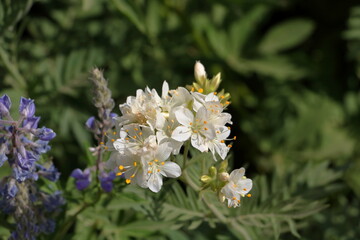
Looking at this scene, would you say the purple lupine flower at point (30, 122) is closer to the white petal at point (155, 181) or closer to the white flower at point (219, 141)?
the white petal at point (155, 181)

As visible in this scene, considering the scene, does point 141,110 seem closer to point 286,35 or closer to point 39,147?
point 39,147

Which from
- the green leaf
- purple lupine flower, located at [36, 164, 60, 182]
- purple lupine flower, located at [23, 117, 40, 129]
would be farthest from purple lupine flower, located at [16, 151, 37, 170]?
the green leaf

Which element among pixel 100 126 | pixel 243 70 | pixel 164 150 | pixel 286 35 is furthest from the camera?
pixel 286 35

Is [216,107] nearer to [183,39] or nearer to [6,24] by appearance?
[6,24]

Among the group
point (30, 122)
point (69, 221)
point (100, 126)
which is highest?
point (30, 122)

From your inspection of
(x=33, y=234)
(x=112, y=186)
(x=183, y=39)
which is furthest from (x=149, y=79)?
(x=33, y=234)

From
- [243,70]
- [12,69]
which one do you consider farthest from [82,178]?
[243,70]

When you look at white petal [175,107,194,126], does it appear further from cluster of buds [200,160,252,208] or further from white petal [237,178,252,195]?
white petal [237,178,252,195]
